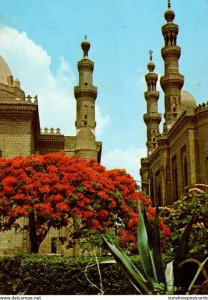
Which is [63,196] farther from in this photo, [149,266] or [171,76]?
[171,76]

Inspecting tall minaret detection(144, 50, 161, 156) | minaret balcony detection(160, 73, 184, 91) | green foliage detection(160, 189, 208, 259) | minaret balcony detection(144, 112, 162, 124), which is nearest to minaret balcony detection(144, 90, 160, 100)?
tall minaret detection(144, 50, 161, 156)

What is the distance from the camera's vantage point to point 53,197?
13.9 m

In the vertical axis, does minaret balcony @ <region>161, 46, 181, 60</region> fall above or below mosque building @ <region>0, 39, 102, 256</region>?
above

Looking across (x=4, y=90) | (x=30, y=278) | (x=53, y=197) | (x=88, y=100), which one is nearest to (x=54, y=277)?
(x=30, y=278)

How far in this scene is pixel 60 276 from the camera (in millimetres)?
9023

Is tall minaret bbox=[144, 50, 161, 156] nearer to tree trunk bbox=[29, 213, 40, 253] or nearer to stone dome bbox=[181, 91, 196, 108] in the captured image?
stone dome bbox=[181, 91, 196, 108]

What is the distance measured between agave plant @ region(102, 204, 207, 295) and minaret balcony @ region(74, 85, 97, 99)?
75.3 ft

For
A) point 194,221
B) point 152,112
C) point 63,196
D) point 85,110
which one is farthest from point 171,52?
point 194,221

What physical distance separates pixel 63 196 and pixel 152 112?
83.6 feet

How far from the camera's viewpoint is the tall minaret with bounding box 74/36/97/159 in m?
27.0

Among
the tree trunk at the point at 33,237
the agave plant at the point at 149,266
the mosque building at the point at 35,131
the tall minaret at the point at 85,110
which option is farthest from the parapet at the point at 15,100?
the agave plant at the point at 149,266

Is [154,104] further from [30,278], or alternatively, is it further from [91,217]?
[30,278]

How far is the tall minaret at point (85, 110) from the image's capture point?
88.7ft

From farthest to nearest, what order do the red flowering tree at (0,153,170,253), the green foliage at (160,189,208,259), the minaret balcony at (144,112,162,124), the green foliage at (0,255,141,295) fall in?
the minaret balcony at (144,112,162,124) < the red flowering tree at (0,153,170,253) < the green foliage at (0,255,141,295) < the green foliage at (160,189,208,259)
